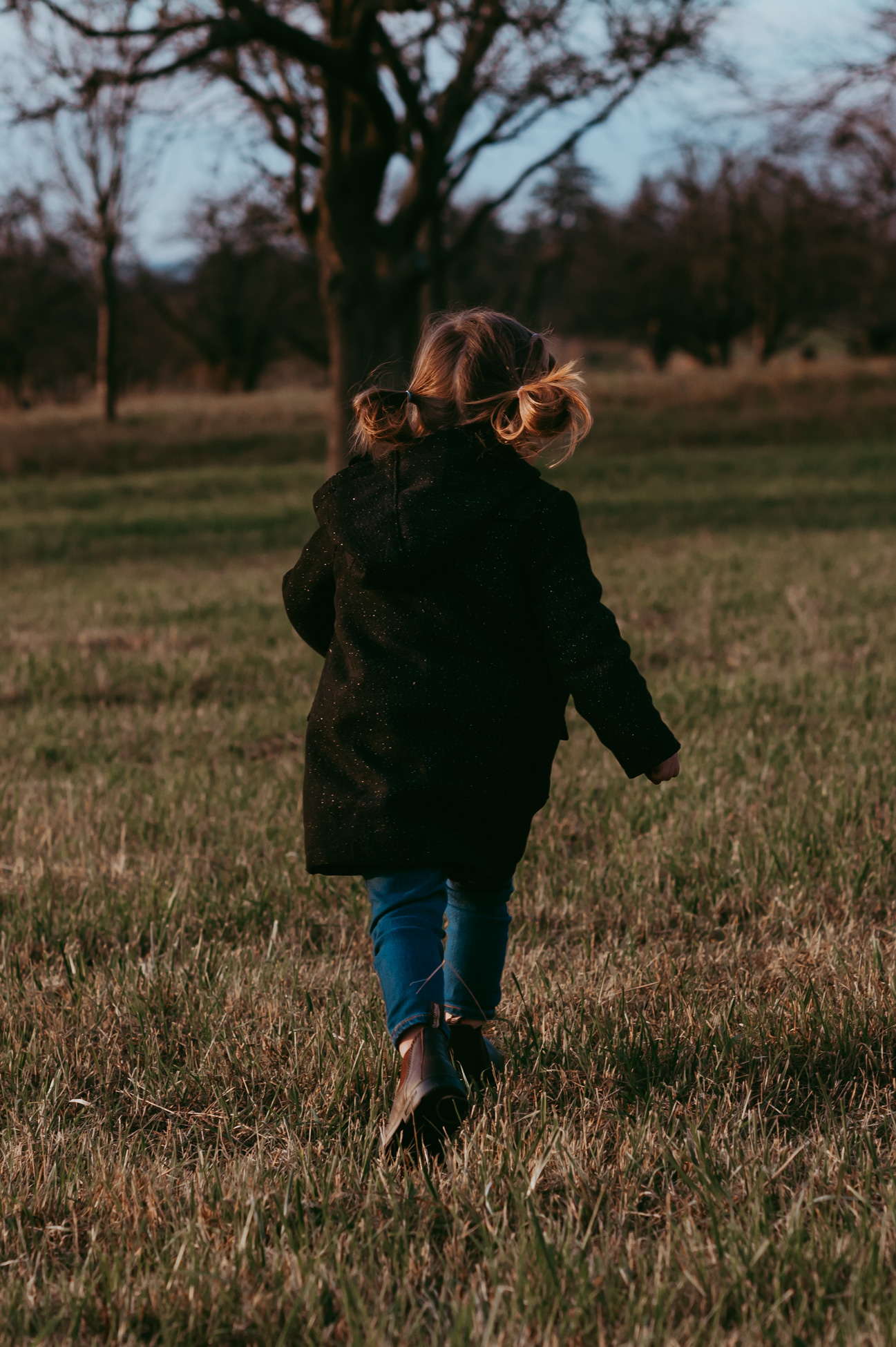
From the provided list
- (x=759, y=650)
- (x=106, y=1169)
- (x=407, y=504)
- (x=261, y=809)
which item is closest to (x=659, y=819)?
(x=261, y=809)

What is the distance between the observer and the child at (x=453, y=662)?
2.38 m

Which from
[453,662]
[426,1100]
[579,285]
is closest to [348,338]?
[453,662]

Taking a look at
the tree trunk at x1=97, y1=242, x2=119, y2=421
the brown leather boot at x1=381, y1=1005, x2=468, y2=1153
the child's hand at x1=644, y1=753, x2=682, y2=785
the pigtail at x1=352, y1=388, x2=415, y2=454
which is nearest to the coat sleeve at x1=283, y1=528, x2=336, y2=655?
the pigtail at x1=352, y1=388, x2=415, y2=454

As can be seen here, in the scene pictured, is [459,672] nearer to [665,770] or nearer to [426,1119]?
[665,770]

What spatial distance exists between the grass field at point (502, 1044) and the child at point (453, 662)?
12.3 inches

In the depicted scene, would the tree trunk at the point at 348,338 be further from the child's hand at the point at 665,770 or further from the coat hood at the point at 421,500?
the child's hand at the point at 665,770

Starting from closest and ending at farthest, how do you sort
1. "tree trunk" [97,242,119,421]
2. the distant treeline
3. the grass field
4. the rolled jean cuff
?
the grass field → the rolled jean cuff → "tree trunk" [97,242,119,421] → the distant treeline

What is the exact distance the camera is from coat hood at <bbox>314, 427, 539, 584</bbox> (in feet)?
7.88

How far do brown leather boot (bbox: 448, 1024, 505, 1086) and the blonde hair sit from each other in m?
1.25

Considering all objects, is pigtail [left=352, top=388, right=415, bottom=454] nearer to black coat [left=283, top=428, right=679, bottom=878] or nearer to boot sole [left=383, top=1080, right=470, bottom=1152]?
black coat [left=283, top=428, right=679, bottom=878]

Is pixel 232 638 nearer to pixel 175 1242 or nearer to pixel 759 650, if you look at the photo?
pixel 759 650

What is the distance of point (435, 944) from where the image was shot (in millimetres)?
2438

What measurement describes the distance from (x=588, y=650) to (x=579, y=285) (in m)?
58.0

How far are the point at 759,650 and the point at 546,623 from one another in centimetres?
502
